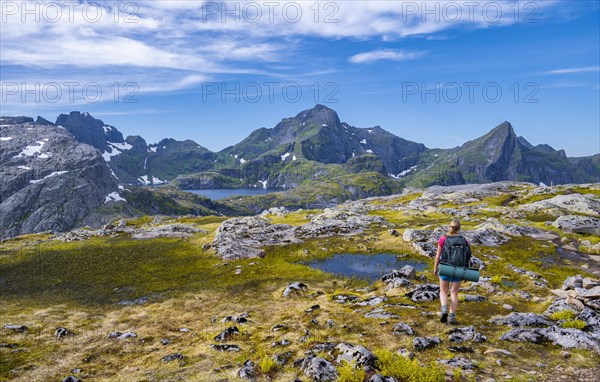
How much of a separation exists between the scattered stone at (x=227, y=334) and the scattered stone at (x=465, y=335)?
1199cm

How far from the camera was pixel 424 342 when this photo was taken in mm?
15914

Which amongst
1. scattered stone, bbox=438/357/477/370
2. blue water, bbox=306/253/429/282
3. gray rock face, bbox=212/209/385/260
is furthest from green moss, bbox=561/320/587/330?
gray rock face, bbox=212/209/385/260

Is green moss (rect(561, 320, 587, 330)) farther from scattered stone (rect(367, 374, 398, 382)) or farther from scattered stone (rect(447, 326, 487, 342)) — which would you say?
scattered stone (rect(367, 374, 398, 382))

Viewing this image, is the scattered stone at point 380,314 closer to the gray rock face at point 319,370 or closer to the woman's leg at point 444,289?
the woman's leg at point 444,289

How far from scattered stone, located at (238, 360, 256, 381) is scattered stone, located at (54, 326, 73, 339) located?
50.9ft

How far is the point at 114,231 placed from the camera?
82062mm

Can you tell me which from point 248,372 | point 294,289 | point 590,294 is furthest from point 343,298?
point 590,294

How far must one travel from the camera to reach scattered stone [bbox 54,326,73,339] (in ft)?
75.0

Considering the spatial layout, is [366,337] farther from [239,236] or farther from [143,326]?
[239,236]

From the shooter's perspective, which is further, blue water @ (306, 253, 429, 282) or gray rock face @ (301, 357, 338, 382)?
blue water @ (306, 253, 429, 282)

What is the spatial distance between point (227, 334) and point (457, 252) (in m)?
13.9

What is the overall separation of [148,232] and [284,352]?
68.7 metres

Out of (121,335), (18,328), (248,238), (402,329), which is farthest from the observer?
(248,238)

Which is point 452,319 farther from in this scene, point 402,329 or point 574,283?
point 574,283
